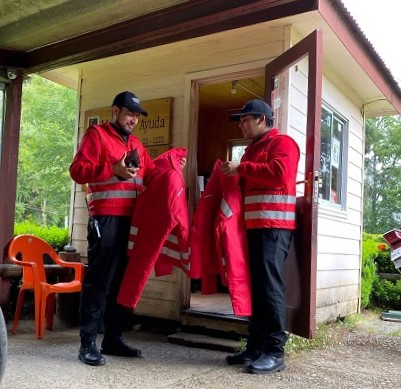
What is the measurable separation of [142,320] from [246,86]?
3.22 metres

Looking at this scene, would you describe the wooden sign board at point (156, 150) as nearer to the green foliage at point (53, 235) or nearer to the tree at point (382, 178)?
the green foliage at point (53, 235)

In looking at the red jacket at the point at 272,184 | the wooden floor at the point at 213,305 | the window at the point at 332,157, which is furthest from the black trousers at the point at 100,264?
the window at the point at 332,157

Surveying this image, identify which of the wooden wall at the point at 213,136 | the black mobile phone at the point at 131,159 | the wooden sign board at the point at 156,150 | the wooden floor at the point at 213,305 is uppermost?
the wooden wall at the point at 213,136

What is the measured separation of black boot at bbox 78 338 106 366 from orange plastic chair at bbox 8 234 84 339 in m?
0.99

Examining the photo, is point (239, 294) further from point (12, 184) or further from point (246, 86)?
point (246, 86)

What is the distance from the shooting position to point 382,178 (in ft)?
72.3

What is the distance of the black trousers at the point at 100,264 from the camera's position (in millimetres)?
3232

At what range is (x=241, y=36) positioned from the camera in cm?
440

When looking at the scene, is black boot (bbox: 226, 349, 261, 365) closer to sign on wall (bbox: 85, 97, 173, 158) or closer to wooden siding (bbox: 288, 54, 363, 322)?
wooden siding (bbox: 288, 54, 363, 322)

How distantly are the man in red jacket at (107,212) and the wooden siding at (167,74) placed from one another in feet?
3.81

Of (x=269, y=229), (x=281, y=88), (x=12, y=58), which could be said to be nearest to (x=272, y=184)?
(x=269, y=229)

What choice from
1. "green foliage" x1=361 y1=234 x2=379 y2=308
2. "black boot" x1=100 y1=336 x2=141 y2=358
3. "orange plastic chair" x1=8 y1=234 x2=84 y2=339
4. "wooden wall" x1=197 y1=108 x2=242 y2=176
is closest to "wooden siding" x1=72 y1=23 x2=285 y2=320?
"orange plastic chair" x1=8 y1=234 x2=84 y2=339

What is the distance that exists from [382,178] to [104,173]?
68.8ft

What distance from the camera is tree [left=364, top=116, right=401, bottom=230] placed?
823 inches
